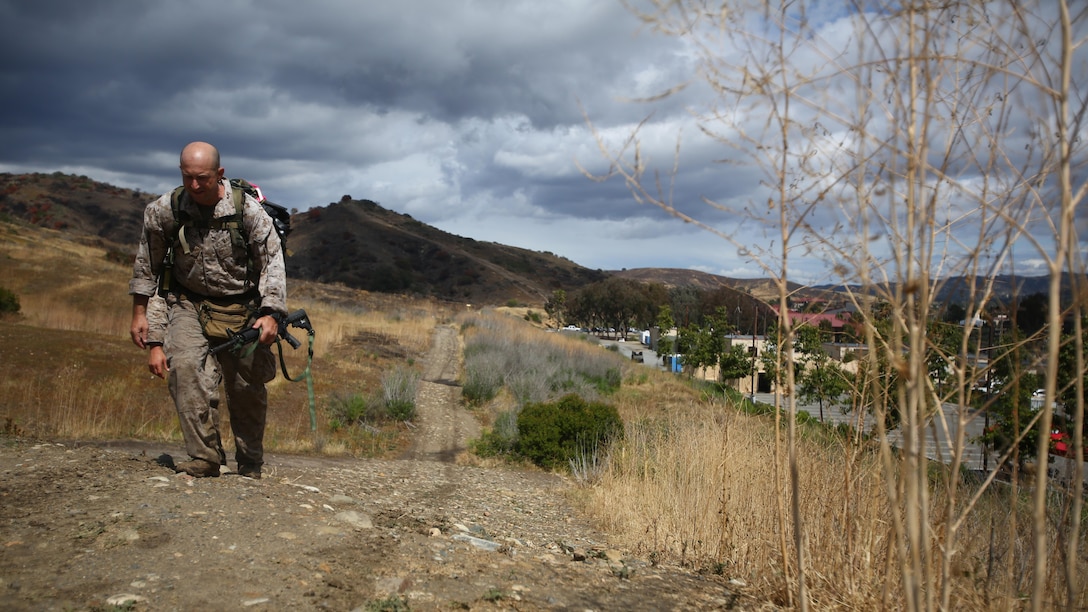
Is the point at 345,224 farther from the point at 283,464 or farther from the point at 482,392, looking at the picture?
the point at 283,464

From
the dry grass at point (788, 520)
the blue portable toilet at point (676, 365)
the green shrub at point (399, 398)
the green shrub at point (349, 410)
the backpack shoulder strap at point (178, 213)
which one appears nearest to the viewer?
the dry grass at point (788, 520)

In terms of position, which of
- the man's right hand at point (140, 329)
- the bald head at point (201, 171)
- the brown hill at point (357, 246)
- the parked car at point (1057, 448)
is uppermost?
the brown hill at point (357, 246)

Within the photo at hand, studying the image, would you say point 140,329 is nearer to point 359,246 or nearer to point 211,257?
point 211,257

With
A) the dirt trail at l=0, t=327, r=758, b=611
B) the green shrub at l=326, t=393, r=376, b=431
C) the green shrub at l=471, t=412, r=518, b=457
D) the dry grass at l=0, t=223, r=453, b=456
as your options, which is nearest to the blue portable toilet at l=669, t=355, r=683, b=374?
the dry grass at l=0, t=223, r=453, b=456

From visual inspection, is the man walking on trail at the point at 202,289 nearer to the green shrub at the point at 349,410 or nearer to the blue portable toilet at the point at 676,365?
the green shrub at the point at 349,410

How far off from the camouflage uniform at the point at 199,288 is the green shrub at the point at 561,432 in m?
5.76

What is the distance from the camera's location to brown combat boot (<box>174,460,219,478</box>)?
4246mm

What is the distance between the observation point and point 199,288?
14.1 ft

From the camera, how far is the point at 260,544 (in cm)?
323

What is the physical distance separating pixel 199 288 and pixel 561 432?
6.19 meters

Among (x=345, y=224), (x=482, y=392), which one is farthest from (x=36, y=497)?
(x=345, y=224)

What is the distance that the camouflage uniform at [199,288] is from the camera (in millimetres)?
4156

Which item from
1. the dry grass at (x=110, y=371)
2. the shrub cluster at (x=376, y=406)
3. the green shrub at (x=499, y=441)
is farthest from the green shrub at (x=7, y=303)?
the green shrub at (x=499, y=441)

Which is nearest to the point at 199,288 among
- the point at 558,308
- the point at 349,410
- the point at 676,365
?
the point at 349,410
